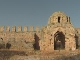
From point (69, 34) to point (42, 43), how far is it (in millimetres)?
3422

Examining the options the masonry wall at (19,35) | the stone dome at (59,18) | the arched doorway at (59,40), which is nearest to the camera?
the stone dome at (59,18)

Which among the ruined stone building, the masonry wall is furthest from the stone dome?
the masonry wall

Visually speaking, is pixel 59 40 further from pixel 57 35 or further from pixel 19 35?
pixel 19 35

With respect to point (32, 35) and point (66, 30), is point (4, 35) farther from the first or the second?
point (66, 30)

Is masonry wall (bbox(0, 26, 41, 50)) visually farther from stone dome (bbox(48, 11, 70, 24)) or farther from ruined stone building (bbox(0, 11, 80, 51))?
stone dome (bbox(48, 11, 70, 24))

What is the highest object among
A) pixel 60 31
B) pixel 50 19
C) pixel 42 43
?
pixel 50 19

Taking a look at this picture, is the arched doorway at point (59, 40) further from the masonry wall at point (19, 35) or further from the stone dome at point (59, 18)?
the masonry wall at point (19, 35)

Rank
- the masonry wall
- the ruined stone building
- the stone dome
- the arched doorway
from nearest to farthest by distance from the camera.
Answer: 1. the ruined stone building
2. the stone dome
3. the arched doorway
4. the masonry wall

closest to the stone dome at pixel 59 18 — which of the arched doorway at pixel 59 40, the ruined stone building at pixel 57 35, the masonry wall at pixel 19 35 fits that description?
the ruined stone building at pixel 57 35

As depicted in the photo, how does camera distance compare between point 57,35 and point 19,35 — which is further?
point 19,35

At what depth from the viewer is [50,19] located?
24906 millimetres

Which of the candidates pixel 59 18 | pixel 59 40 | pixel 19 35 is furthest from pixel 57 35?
pixel 19 35

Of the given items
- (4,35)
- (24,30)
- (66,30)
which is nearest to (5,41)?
(4,35)

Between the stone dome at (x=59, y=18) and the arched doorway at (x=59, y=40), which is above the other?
the stone dome at (x=59, y=18)
